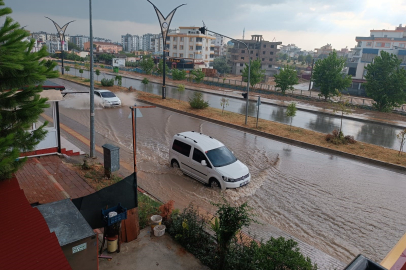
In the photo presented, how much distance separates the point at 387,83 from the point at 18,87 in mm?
31933

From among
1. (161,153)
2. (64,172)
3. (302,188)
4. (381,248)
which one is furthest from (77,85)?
(381,248)

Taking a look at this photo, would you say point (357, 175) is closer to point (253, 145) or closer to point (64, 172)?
point (253, 145)

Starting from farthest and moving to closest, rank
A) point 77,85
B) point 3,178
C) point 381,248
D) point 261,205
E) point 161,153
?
point 77,85
point 161,153
point 261,205
point 381,248
point 3,178

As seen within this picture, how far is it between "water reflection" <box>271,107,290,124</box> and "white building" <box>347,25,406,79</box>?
1329 inches

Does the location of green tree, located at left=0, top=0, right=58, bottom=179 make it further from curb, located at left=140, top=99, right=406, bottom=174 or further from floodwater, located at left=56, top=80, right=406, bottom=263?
curb, located at left=140, top=99, right=406, bottom=174

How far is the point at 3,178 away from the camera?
17.9 feet

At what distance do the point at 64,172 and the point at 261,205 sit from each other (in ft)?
21.2

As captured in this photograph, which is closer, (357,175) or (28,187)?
(28,187)

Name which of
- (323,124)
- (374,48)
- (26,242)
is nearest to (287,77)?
(323,124)

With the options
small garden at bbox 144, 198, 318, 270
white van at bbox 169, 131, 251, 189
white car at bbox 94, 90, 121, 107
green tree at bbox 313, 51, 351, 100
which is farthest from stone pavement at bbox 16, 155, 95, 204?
green tree at bbox 313, 51, 351, 100

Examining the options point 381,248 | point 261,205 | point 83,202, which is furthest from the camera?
point 261,205

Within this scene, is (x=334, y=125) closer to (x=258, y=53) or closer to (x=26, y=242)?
(x=26, y=242)

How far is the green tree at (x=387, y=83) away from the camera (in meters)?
28.6

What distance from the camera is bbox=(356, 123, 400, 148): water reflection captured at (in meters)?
18.8
